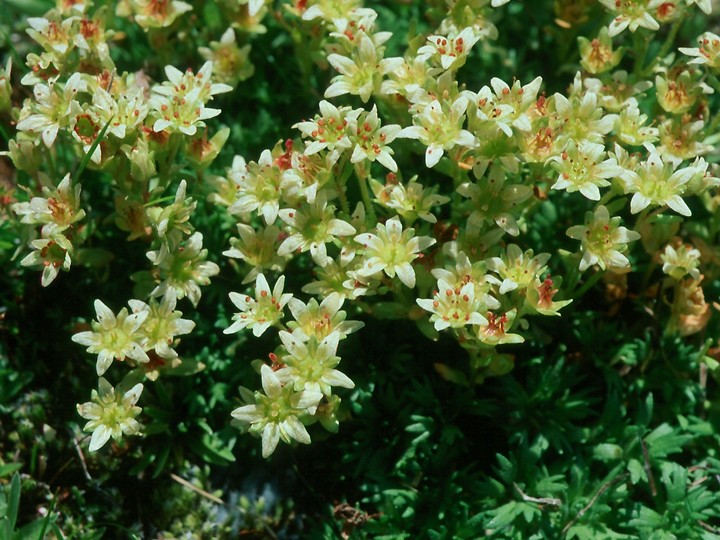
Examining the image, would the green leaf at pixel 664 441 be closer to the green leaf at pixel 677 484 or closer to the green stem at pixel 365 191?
the green leaf at pixel 677 484

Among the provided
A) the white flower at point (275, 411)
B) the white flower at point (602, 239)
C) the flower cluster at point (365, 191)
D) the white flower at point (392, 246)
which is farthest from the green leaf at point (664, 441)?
the white flower at point (275, 411)

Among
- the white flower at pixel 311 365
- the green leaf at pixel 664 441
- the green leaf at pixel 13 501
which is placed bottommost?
the green leaf at pixel 13 501

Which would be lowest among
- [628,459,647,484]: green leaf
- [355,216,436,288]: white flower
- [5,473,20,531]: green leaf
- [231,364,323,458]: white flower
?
[5,473,20,531]: green leaf

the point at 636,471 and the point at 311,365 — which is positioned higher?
the point at 311,365

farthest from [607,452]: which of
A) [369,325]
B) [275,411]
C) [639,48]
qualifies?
[639,48]

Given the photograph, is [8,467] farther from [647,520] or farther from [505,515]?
[647,520]

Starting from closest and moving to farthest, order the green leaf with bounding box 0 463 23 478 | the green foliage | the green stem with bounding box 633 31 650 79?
the green foliage
the green leaf with bounding box 0 463 23 478
the green stem with bounding box 633 31 650 79

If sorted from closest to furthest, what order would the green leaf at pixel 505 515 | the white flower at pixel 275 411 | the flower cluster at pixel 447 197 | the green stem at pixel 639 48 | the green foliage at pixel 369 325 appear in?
the white flower at pixel 275 411 → the flower cluster at pixel 447 197 → the green foliage at pixel 369 325 → the green leaf at pixel 505 515 → the green stem at pixel 639 48

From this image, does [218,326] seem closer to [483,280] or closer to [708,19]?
[483,280]

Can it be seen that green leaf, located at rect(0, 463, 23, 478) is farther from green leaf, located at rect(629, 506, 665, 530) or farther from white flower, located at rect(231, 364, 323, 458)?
green leaf, located at rect(629, 506, 665, 530)

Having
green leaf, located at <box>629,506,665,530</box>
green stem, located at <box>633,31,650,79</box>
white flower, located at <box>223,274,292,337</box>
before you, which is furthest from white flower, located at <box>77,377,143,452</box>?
green stem, located at <box>633,31,650,79</box>

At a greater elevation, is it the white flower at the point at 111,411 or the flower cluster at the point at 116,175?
the flower cluster at the point at 116,175

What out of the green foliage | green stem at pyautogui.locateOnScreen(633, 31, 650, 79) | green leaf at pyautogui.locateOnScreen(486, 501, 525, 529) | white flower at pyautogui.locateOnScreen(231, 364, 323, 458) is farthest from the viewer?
green stem at pyautogui.locateOnScreen(633, 31, 650, 79)
